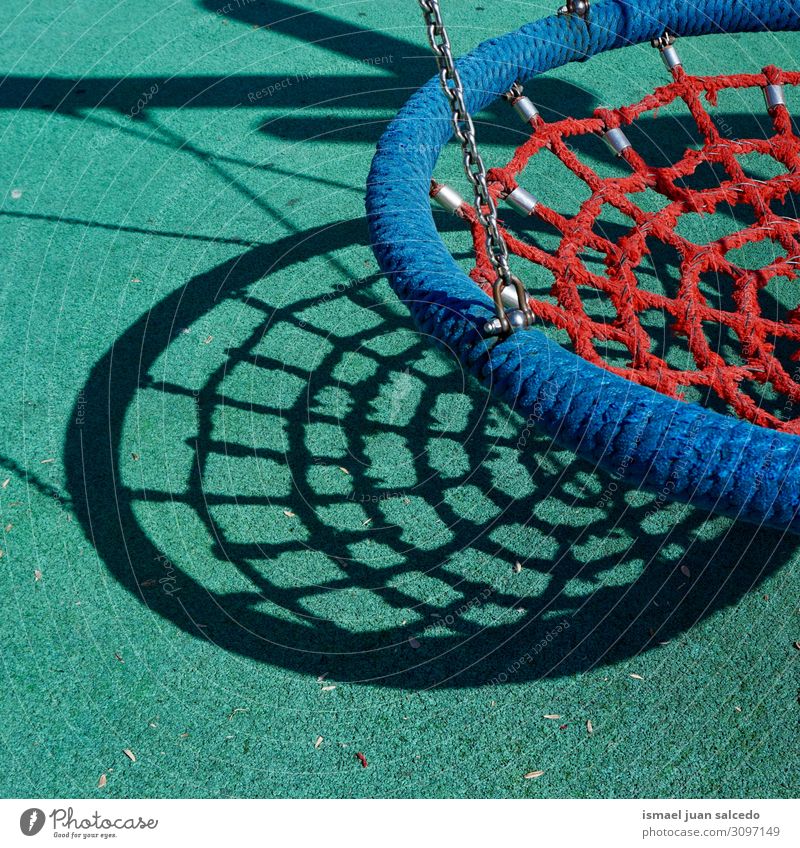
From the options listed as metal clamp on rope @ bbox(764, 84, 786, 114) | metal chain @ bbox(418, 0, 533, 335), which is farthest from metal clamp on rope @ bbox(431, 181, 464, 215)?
metal clamp on rope @ bbox(764, 84, 786, 114)

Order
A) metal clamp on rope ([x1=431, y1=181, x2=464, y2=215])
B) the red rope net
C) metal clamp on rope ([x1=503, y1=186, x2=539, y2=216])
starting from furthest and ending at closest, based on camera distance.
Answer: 1. metal clamp on rope ([x1=503, y1=186, x2=539, y2=216])
2. metal clamp on rope ([x1=431, y1=181, x2=464, y2=215])
3. the red rope net

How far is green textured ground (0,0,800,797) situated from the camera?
184cm

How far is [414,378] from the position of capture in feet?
8.27

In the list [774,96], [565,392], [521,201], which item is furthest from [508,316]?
[774,96]

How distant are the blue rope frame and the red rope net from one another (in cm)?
20

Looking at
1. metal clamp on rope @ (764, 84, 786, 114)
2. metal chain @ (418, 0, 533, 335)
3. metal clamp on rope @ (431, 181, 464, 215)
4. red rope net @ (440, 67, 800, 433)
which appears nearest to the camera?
metal chain @ (418, 0, 533, 335)

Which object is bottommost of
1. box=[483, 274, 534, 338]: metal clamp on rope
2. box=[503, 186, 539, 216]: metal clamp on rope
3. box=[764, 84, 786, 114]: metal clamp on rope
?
box=[764, 84, 786, 114]: metal clamp on rope

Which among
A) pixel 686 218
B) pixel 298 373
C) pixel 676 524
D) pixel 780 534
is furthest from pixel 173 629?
pixel 686 218

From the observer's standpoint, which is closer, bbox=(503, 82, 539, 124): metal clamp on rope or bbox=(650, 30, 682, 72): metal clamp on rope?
bbox=(503, 82, 539, 124): metal clamp on rope

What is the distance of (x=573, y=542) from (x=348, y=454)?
619mm

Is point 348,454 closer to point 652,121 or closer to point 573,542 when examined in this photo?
point 573,542

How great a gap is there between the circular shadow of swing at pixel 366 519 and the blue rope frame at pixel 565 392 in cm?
86

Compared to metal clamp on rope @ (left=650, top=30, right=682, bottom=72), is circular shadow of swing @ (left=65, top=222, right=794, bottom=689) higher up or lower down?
lower down

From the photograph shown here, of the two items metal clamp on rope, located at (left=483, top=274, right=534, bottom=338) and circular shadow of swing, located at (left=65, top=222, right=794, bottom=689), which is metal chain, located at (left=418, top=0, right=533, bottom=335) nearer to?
metal clamp on rope, located at (left=483, top=274, right=534, bottom=338)
